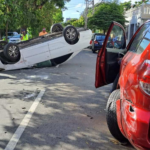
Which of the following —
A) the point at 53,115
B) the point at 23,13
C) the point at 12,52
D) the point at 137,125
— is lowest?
the point at 53,115

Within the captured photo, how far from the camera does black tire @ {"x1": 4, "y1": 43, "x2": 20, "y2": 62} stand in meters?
9.76

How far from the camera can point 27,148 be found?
3844 millimetres

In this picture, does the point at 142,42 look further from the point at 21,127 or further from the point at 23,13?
the point at 23,13

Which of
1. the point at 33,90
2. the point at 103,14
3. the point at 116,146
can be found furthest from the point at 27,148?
the point at 103,14

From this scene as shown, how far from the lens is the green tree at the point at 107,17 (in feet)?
96.6

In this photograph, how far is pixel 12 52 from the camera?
9922 mm

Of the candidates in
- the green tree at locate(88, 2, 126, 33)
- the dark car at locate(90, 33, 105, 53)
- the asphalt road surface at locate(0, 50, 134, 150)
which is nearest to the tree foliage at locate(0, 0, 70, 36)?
the asphalt road surface at locate(0, 50, 134, 150)

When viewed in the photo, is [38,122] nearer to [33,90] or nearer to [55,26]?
[33,90]

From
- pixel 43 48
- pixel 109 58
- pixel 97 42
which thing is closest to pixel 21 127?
pixel 109 58

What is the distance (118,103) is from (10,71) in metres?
7.88

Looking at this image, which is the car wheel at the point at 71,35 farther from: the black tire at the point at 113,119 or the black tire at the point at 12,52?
the black tire at the point at 113,119

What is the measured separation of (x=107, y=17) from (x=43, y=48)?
20.3 meters

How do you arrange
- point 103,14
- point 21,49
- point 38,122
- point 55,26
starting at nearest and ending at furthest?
point 38,122, point 21,49, point 55,26, point 103,14

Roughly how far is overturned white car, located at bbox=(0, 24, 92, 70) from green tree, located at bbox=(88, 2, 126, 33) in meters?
18.7
